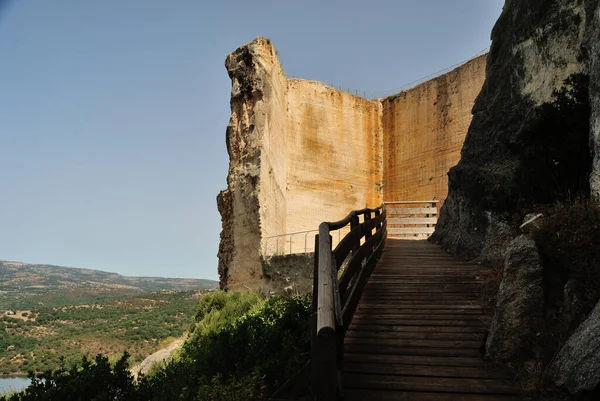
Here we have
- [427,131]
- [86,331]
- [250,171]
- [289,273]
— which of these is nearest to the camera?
[289,273]

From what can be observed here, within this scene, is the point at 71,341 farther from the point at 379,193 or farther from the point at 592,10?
the point at 592,10

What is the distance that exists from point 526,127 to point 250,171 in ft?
42.5

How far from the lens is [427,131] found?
1176 inches

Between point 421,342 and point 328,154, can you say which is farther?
point 328,154

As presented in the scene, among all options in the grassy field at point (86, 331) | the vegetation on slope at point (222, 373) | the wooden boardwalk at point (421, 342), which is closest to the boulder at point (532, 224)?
the wooden boardwalk at point (421, 342)

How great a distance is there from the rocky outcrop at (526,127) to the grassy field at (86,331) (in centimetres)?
3261

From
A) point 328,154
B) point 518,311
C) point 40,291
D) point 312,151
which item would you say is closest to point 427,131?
point 328,154

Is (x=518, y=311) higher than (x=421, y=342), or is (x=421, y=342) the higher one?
(x=518, y=311)

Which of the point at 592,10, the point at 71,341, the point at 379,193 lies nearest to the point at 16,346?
the point at 71,341

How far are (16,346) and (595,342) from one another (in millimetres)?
57952

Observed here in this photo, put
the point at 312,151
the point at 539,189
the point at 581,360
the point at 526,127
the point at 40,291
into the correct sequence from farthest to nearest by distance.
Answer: the point at 40,291 → the point at 312,151 → the point at 526,127 → the point at 539,189 → the point at 581,360

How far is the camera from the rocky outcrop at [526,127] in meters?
7.62

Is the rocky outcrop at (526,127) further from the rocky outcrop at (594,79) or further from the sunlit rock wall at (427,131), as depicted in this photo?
the sunlit rock wall at (427,131)

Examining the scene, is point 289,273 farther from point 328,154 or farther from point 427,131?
point 427,131
